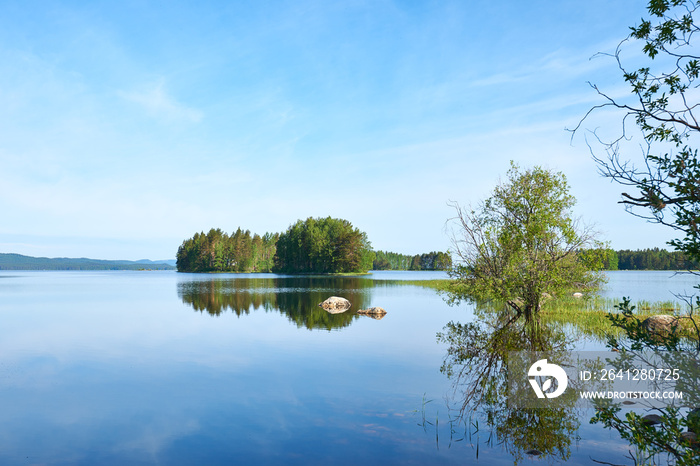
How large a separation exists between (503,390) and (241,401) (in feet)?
28.8

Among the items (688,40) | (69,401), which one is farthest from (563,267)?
(69,401)

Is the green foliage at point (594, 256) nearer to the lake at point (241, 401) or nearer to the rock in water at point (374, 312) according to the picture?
the lake at point (241, 401)

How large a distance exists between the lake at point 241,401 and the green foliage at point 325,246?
108709 mm

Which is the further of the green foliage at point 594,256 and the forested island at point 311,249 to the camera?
the forested island at point 311,249

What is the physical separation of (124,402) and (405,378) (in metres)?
9.91

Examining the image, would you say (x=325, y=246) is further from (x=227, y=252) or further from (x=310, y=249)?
(x=227, y=252)

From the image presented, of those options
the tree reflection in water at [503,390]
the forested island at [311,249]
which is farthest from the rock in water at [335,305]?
the forested island at [311,249]

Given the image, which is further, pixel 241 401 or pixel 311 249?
pixel 311 249

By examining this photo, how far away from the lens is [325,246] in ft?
458

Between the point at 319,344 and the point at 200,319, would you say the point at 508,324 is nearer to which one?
the point at 319,344

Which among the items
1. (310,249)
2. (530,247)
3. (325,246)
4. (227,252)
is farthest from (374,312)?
(227,252)

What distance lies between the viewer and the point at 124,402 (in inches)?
566

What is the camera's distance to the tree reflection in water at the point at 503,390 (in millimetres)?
10656

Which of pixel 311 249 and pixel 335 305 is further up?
pixel 311 249
